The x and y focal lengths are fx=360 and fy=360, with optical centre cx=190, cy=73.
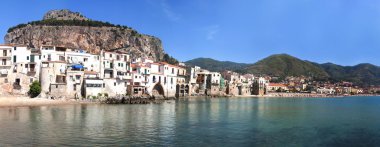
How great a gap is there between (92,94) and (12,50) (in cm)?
1861

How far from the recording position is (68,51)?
82.0 metres

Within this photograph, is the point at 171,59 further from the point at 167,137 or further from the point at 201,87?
the point at 167,137

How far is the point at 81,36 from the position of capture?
15075cm

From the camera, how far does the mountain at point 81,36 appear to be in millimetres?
147250

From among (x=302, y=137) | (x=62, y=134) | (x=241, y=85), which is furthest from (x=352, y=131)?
(x=241, y=85)

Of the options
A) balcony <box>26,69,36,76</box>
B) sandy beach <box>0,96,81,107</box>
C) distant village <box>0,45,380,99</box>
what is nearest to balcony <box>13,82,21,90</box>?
distant village <box>0,45,380,99</box>

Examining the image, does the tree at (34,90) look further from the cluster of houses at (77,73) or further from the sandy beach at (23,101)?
the sandy beach at (23,101)

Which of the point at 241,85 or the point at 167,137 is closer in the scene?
the point at 167,137

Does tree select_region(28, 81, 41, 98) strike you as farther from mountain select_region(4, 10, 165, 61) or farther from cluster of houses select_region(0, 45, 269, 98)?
mountain select_region(4, 10, 165, 61)

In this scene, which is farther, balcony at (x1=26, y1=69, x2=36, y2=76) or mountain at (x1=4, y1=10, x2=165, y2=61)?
mountain at (x1=4, y1=10, x2=165, y2=61)

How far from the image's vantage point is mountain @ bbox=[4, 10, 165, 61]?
147250 millimetres

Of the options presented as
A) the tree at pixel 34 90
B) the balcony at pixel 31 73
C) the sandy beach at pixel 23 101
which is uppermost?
the balcony at pixel 31 73

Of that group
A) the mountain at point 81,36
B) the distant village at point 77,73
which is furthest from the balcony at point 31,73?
the mountain at point 81,36

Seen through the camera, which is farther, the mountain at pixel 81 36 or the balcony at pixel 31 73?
the mountain at pixel 81 36
